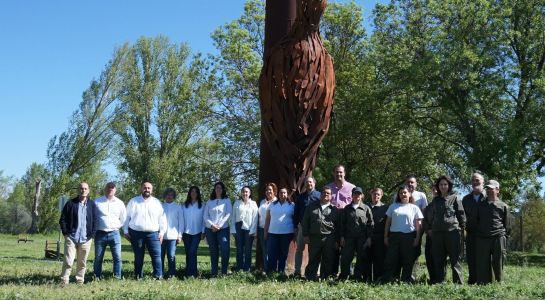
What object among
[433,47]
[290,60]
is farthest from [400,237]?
[433,47]

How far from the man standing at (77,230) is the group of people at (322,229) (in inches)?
0.6

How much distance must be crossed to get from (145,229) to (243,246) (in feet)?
5.52

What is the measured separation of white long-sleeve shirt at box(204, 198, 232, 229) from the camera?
955 cm

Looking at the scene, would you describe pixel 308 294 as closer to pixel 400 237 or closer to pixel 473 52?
pixel 400 237

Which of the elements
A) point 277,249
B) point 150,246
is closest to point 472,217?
point 277,249

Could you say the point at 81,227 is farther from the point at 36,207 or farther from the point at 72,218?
the point at 36,207

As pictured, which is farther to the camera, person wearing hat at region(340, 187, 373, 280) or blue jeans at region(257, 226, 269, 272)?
blue jeans at region(257, 226, 269, 272)

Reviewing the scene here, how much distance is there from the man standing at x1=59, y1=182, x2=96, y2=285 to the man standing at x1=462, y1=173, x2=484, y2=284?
556 centimetres

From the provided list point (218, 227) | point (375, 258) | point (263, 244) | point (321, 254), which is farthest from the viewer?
point (263, 244)

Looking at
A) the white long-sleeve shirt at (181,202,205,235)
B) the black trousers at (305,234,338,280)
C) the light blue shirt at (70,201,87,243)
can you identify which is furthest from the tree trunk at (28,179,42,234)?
the black trousers at (305,234,338,280)

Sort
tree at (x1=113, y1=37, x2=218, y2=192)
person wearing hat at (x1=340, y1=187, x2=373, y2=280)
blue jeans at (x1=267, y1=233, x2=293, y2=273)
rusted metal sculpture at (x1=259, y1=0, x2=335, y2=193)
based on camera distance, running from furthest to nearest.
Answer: tree at (x1=113, y1=37, x2=218, y2=192) → rusted metal sculpture at (x1=259, y1=0, x2=335, y2=193) → blue jeans at (x1=267, y1=233, x2=293, y2=273) → person wearing hat at (x1=340, y1=187, x2=373, y2=280)

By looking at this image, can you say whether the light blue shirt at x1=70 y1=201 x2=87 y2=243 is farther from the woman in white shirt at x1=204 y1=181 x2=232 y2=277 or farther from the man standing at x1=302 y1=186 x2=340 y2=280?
the man standing at x1=302 y1=186 x2=340 y2=280

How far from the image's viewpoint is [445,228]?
8078 mm

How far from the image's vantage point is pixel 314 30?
10.4 meters
